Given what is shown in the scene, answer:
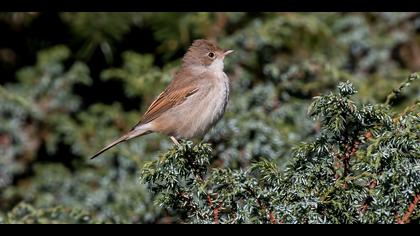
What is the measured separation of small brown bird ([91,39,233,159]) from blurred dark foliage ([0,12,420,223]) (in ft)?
0.38

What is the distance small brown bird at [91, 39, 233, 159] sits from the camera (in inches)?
183

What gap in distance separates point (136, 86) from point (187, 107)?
0.67m

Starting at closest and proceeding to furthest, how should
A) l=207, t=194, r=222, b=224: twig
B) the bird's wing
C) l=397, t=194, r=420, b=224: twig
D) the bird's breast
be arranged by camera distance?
l=397, t=194, r=420, b=224: twig → l=207, t=194, r=222, b=224: twig → the bird's breast → the bird's wing

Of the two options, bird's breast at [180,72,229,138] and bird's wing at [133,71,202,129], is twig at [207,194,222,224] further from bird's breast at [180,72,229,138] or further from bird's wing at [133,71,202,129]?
bird's wing at [133,71,202,129]

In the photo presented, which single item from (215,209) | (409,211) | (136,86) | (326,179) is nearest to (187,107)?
(136,86)

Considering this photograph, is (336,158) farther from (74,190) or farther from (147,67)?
(147,67)

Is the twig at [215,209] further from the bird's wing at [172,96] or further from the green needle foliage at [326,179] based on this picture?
the bird's wing at [172,96]

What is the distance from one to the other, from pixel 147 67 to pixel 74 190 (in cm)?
122

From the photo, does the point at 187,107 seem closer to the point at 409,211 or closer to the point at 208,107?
the point at 208,107

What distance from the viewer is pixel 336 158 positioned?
2662 mm

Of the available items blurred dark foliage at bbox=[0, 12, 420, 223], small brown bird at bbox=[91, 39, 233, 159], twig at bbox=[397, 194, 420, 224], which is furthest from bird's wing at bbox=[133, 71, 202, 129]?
twig at bbox=[397, 194, 420, 224]
